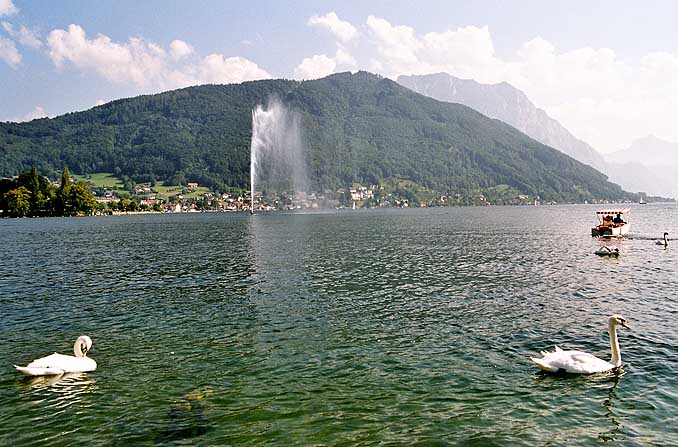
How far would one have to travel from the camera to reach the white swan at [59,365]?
54.7 feet

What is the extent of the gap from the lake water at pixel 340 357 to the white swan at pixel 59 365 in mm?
426

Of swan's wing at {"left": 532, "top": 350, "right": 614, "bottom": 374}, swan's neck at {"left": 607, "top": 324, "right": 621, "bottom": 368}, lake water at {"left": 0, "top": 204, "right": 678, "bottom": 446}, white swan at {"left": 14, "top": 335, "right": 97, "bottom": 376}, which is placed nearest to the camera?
lake water at {"left": 0, "top": 204, "right": 678, "bottom": 446}

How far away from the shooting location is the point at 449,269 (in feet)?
143

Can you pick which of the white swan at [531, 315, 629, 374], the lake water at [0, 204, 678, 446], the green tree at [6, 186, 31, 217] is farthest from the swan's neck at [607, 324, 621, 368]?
the green tree at [6, 186, 31, 217]

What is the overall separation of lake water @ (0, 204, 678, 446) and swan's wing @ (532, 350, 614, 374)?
0.44 meters

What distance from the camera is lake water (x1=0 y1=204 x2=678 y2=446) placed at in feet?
42.2

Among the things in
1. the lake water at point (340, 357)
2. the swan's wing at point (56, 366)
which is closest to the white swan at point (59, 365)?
the swan's wing at point (56, 366)

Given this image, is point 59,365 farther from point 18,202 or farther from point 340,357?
point 18,202

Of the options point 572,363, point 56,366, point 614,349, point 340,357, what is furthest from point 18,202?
point 614,349

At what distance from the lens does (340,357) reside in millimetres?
18766

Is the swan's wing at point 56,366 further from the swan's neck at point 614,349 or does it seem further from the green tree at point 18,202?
the green tree at point 18,202

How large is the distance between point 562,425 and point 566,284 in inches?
982

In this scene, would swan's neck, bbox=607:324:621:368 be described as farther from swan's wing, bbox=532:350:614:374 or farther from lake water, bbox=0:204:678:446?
lake water, bbox=0:204:678:446

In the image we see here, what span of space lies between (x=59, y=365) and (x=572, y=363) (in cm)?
1859
